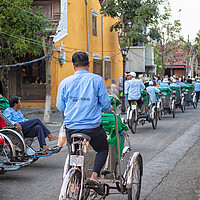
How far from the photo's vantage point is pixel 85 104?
3984 millimetres

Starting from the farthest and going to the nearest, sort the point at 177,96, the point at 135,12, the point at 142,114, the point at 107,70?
the point at 107,70, the point at 135,12, the point at 177,96, the point at 142,114

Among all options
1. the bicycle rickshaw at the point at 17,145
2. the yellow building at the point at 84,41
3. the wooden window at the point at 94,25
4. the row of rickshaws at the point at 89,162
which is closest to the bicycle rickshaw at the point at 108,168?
the row of rickshaws at the point at 89,162

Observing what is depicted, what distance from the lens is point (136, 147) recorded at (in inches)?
376

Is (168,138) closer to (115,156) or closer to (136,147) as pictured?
(136,147)

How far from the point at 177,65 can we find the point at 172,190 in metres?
53.3

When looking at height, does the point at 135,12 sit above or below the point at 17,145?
above

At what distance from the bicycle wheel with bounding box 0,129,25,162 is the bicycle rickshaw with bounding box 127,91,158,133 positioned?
5.38m

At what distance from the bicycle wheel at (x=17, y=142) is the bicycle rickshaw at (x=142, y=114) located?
538 centimetres

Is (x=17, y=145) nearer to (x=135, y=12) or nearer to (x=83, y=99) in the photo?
(x=83, y=99)

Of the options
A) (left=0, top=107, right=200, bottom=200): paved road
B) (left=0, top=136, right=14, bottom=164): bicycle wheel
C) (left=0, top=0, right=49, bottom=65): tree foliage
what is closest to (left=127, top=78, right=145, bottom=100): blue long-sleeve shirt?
(left=0, top=107, right=200, bottom=200): paved road

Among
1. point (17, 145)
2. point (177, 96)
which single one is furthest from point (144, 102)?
point (177, 96)

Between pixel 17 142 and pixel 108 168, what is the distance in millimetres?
2758

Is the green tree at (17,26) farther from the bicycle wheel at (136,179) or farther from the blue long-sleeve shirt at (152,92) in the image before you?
the bicycle wheel at (136,179)

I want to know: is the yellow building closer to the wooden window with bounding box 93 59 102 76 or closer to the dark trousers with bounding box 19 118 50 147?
the wooden window with bounding box 93 59 102 76
